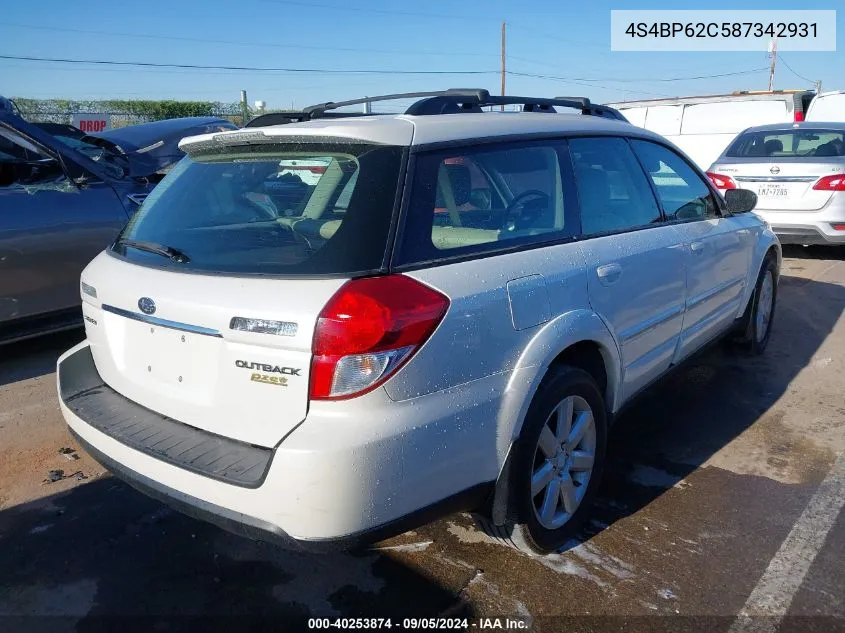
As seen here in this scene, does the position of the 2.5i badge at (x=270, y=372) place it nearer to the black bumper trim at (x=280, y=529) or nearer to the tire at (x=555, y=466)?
the black bumper trim at (x=280, y=529)

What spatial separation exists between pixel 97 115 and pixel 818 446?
24084 mm

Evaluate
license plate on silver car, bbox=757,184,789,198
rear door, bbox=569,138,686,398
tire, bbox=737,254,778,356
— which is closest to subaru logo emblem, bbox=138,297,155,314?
rear door, bbox=569,138,686,398

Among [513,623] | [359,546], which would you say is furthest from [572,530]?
[359,546]

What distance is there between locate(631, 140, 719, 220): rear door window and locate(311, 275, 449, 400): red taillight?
208 centimetres

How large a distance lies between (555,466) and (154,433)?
147 cm

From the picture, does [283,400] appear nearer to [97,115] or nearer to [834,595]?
[834,595]

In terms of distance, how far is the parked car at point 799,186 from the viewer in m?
7.94

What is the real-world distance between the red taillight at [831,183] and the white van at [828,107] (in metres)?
7.34

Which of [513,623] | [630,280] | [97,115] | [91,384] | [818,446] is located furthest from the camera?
[97,115]

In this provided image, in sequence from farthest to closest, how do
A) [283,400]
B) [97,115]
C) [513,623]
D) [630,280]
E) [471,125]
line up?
[97,115] → [630,280] → [471,125] → [513,623] → [283,400]

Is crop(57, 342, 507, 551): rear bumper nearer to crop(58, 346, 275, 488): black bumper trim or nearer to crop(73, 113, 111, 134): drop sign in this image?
crop(58, 346, 275, 488): black bumper trim

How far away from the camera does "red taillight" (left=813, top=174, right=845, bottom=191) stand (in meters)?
7.88

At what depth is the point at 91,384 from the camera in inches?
111

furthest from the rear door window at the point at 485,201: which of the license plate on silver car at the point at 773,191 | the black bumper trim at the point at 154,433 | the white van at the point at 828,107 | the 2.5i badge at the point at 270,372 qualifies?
the white van at the point at 828,107
